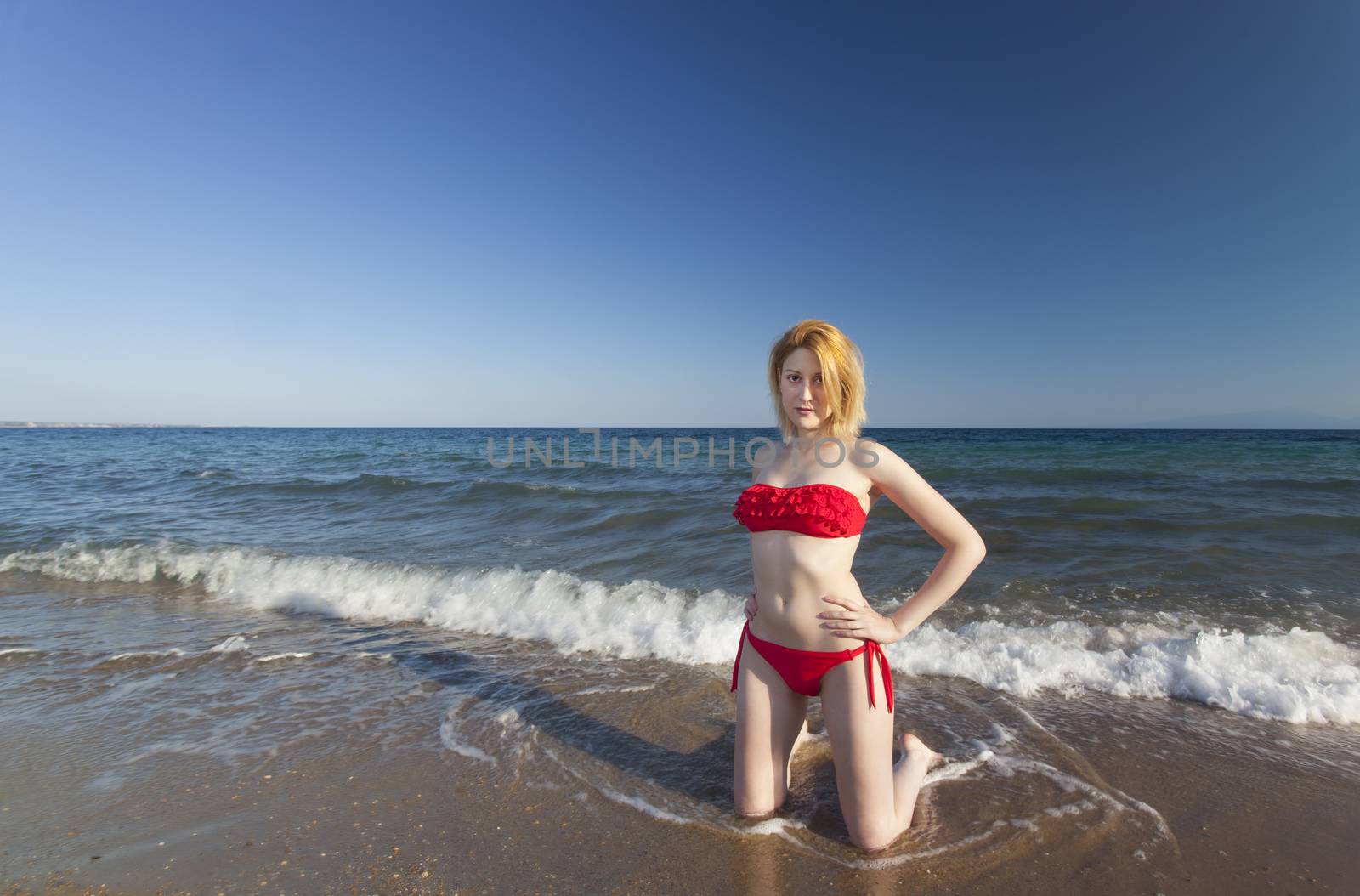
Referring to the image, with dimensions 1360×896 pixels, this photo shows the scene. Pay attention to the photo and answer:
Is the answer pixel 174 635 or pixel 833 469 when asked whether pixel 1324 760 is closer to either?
pixel 833 469

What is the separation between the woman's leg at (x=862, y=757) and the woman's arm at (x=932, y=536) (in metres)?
0.33

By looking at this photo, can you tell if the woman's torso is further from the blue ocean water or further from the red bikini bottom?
the blue ocean water

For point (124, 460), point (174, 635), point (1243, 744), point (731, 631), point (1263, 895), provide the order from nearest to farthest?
point (1263, 895), point (1243, 744), point (731, 631), point (174, 635), point (124, 460)

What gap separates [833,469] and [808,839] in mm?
1657

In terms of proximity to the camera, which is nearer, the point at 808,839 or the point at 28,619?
the point at 808,839

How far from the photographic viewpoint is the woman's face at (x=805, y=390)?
2876mm

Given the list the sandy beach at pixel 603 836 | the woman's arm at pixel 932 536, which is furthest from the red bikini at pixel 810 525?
the sandy beach at pixel 603 836

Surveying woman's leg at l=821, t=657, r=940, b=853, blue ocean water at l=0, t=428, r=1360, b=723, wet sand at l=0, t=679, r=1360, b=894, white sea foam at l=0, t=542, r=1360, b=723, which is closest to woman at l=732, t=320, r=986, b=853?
woman's leg at l=821, t=657, r=940, b=853

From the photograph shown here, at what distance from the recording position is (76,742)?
11.5 ft

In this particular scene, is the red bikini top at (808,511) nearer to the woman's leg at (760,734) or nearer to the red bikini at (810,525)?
the red bikini at (810,525)

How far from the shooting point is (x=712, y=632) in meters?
5.21

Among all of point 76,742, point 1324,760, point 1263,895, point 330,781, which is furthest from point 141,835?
point 1324,760

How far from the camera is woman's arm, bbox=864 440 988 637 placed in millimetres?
2543

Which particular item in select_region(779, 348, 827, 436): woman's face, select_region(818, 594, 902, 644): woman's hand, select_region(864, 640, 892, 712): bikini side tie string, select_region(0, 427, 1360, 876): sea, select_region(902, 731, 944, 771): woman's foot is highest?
select_region(779, 348, 827, 436): woman's face
